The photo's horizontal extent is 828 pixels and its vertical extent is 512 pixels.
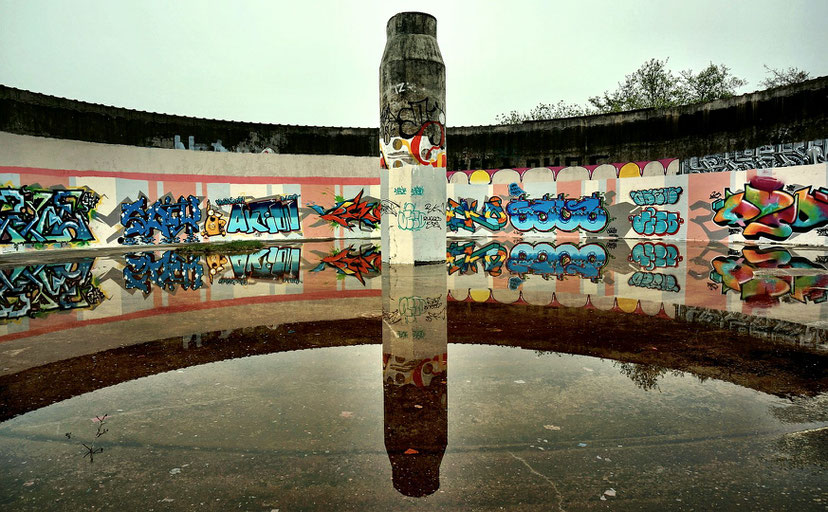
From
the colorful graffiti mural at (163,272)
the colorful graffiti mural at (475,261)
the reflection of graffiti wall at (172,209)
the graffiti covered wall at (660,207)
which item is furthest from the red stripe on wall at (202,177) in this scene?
the colorful graffiti mural at (475,261)

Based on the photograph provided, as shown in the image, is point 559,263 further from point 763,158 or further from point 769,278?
point 763,158

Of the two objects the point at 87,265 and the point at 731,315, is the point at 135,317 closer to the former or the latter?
the point at 731,315

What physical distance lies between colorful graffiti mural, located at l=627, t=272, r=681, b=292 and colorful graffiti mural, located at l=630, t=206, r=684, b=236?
46.9 ft

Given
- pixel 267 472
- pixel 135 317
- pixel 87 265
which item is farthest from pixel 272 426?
pixel 87 265

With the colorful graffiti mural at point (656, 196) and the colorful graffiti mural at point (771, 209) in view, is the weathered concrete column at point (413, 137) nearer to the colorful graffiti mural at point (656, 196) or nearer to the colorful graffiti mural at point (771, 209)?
the colorful graffiti mural at point (771, 209)

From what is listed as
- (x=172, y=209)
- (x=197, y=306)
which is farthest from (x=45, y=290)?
(x=172, y=209)

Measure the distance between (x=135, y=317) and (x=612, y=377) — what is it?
658 centimetres

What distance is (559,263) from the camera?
1427 cm

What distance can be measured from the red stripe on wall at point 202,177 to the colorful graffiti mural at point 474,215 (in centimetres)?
485

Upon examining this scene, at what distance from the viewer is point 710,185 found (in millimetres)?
22750

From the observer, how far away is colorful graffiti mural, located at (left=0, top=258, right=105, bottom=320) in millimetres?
8281

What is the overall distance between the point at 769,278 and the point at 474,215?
62.2 feet

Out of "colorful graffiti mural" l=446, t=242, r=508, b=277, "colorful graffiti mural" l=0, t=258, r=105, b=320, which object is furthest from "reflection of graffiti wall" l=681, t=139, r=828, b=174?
"colorful graffiti mural" l=0, t=258, r=105, b=320

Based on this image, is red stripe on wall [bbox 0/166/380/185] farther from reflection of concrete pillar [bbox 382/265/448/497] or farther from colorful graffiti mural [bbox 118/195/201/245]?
reflection of concrete pillar [bbox 382/265/448/497]
